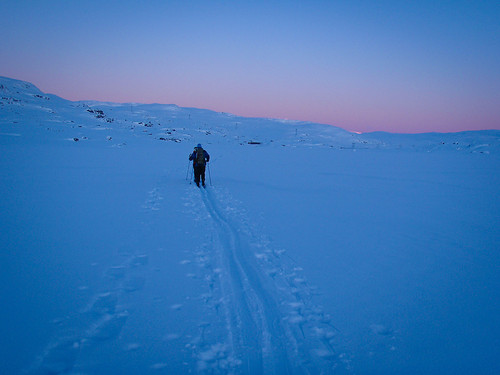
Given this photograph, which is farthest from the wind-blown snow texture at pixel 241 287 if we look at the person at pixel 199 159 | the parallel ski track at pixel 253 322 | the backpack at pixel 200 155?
the backpack at pixel 200 155

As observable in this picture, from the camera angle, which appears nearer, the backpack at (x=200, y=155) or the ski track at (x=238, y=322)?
the ski track at (x=238, y=322)

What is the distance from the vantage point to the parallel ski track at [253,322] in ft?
9.41

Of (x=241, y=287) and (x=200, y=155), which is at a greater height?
(x=200, y=155)

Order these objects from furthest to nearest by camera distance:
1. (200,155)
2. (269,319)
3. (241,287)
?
(200,155), (241,287), (269,319)

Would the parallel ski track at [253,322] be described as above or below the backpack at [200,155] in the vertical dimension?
below

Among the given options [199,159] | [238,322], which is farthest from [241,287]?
[199,159]

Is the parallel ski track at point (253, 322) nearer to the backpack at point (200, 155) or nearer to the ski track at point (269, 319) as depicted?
the ski track at point (269, 319)

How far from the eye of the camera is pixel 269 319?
3508mm

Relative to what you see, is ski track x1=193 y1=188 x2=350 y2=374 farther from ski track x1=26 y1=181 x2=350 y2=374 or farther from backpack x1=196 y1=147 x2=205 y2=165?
backpack x1=196 y1=147 x2=205 y2=165

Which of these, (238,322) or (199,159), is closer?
(238,322)

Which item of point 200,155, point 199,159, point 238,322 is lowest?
point 238,322

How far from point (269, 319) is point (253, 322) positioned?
24cm

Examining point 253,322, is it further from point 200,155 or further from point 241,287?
point 200,155

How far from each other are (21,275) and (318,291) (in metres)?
4.81
